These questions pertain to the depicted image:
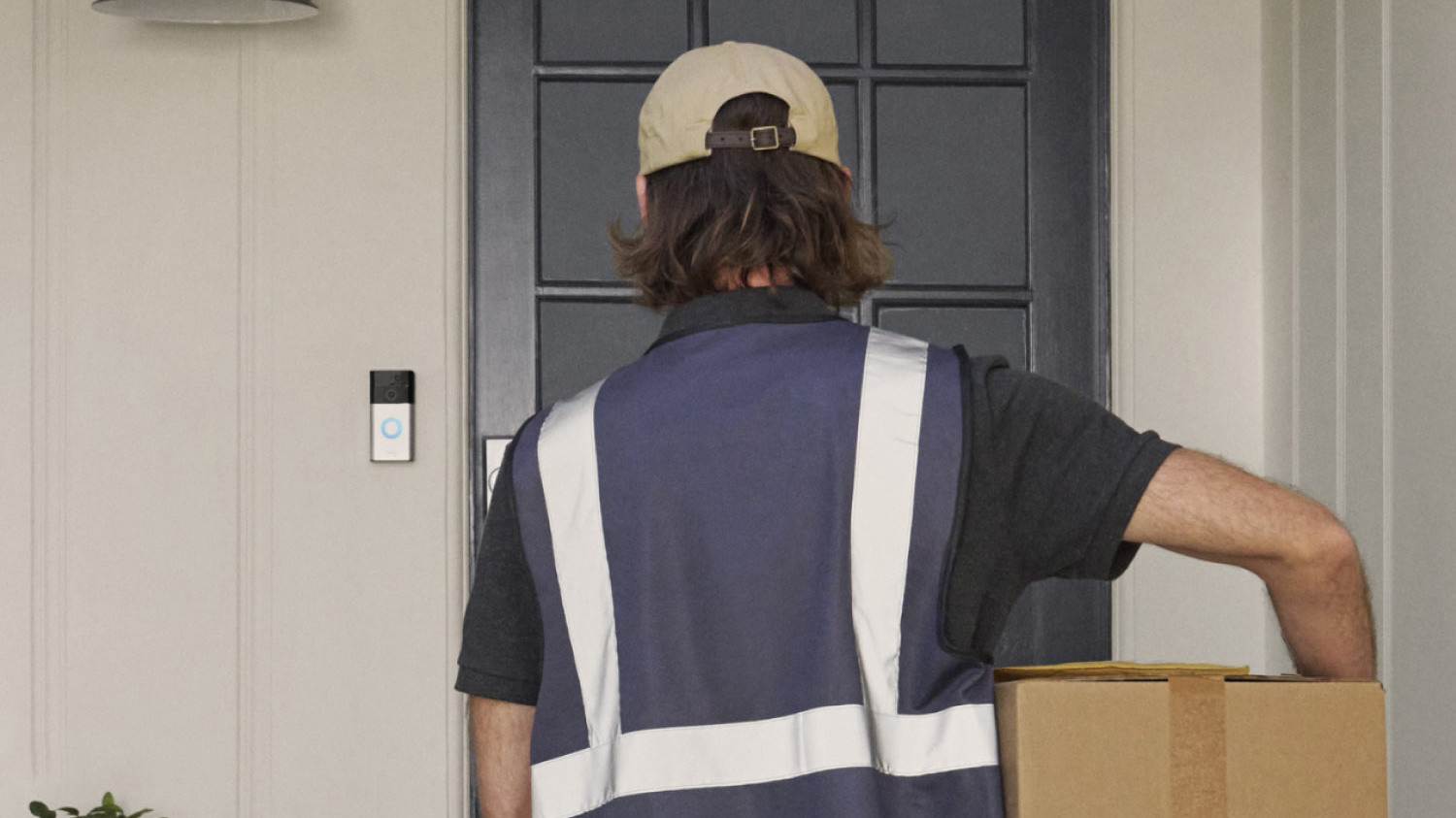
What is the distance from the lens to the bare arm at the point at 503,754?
1.32m

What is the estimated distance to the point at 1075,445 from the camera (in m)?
1.11

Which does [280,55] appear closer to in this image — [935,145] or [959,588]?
[935,145]

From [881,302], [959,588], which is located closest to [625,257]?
[959,588]

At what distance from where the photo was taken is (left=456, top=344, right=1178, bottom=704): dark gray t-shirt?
43.4 inches

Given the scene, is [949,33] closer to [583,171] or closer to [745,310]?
[583,171]

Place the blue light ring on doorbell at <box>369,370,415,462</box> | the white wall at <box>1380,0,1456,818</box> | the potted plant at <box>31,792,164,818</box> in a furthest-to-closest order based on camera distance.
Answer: the blue light ring on doorbell at <box>369,370,415,462</box> < the potted plant at <box>31,792,164,818</box> < the white wall at <box>1380,0,1456,818</box>

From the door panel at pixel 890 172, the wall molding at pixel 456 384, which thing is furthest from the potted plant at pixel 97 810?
the door panel at pixel 890 172

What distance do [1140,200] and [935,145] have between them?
0.43m

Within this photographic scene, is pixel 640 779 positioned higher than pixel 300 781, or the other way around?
pixel 640 779

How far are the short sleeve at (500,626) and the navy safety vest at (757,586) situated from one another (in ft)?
0.17

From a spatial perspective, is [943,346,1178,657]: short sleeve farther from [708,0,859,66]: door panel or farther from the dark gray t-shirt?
[708,0,859,66]: door panel

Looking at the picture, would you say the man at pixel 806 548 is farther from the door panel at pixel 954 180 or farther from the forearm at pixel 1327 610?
the door panel at pixel 954 180

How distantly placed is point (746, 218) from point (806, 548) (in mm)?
336

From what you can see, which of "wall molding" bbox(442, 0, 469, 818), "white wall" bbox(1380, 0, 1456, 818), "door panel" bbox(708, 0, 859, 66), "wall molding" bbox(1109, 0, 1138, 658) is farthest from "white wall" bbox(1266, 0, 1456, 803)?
"wall molding" bbox(442, 0, 469, 818)
